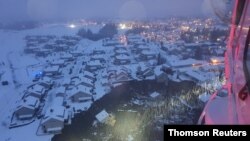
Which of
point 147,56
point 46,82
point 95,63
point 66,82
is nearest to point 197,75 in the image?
point 147,56

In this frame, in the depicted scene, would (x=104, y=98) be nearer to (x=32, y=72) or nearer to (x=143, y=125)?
(x=143, y=125)

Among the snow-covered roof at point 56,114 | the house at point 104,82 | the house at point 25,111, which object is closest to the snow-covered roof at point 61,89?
the house at point 25,111

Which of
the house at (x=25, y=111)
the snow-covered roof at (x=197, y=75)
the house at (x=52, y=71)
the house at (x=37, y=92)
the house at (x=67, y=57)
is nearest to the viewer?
the house at (x=25, y=111)

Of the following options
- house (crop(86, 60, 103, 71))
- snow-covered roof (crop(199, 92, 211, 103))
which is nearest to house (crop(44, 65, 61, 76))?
house (crop(86, 60, 103, 71))

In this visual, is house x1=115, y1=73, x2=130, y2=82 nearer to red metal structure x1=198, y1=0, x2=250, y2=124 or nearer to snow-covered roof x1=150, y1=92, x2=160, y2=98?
snow-covered roof x1=150, y1=92, x2=160, y2=98

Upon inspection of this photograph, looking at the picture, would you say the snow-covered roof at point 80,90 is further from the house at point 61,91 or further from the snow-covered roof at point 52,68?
the snow-covered roof at point 52,68
